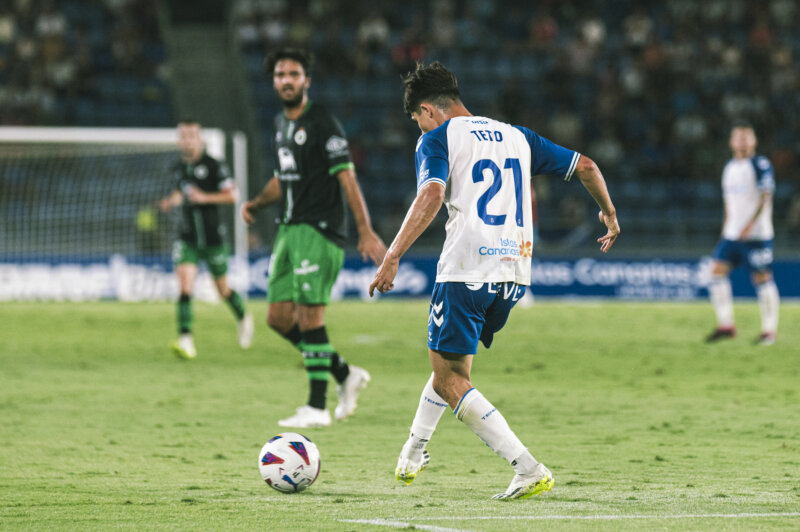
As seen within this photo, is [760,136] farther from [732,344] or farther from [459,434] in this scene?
[459,434]

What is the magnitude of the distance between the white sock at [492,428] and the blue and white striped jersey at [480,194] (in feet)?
1.90

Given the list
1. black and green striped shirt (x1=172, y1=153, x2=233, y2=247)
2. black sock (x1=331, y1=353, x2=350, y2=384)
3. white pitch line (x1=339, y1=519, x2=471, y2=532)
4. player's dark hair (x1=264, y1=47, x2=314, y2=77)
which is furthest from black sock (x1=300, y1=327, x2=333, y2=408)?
black and green striped shirt (x1=172, y1=153, x2=233, y2=247)

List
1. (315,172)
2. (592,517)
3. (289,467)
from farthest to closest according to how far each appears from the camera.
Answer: (315,172) → (289,467) → (592,517)

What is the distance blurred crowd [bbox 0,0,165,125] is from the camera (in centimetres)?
2448

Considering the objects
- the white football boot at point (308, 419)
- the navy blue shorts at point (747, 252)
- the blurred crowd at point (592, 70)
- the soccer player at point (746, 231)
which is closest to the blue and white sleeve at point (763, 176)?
the soccer player at point (746, 231)

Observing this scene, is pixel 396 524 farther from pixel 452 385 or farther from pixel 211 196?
pixel 211 196

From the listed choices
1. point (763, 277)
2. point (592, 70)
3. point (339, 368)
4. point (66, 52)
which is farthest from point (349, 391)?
point (66, 52)

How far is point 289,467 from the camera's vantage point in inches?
223

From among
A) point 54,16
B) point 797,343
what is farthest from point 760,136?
point 54,16

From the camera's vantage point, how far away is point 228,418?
8328 mm

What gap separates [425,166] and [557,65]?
20.0m

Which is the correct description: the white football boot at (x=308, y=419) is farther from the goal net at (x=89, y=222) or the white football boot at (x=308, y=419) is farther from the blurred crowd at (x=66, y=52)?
the blurred crowd at (x=66, y=52)

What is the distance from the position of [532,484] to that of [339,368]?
3.03m

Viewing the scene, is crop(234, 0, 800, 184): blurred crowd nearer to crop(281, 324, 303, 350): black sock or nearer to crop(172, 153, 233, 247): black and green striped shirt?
crop(172, 153, 233, 247): black and green striped shirt
